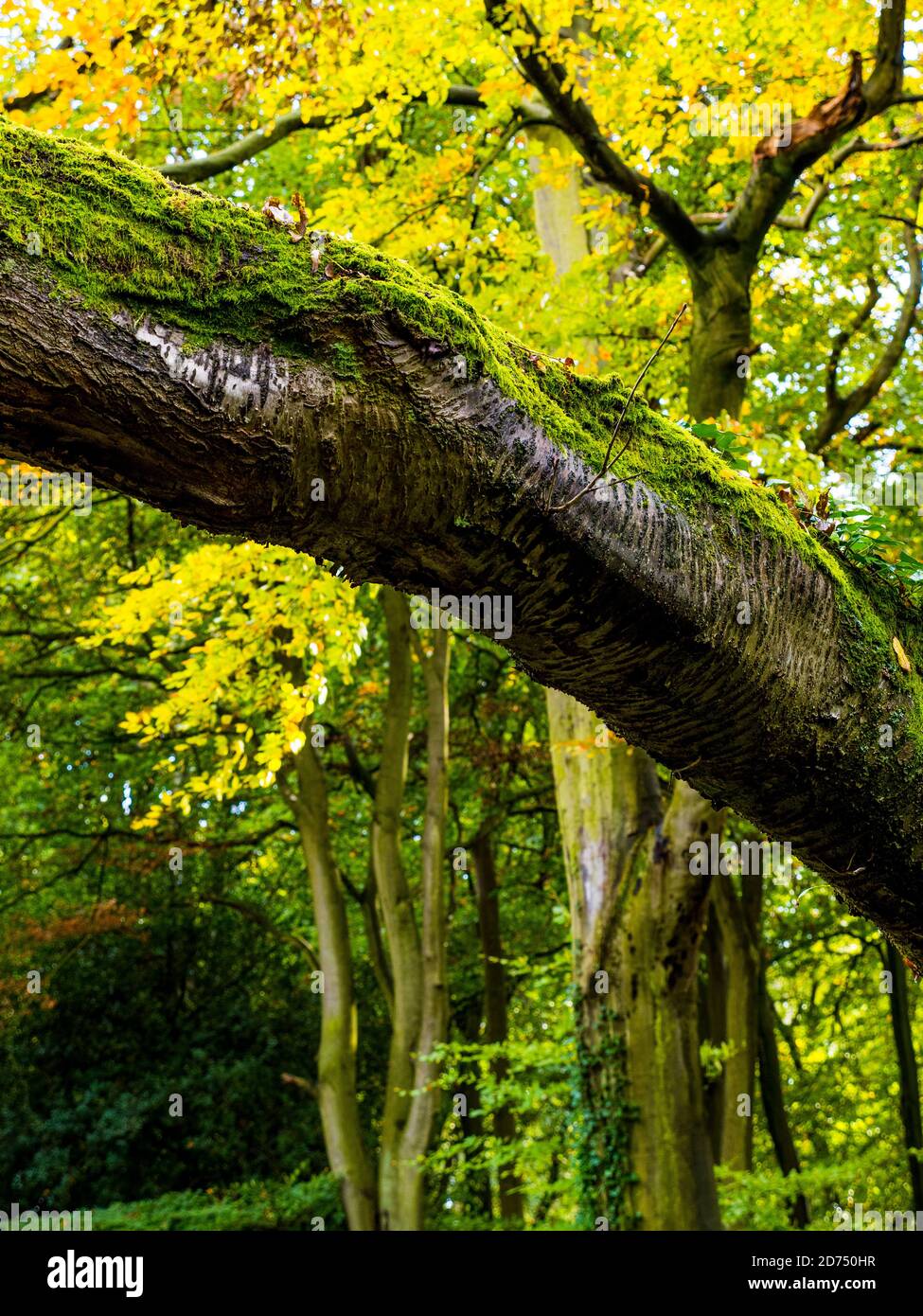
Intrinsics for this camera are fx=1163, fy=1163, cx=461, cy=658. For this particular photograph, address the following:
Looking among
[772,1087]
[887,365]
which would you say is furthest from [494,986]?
[887,365]

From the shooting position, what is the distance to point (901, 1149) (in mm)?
17156

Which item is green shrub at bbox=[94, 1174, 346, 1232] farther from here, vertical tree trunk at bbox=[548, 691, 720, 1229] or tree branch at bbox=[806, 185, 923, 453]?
tree branch at bbox=[806, 185, 923, 453]

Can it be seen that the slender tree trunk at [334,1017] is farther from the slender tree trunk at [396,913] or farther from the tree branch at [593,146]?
the tree branch at [593,146]

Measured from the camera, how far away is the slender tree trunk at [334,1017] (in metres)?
11.4

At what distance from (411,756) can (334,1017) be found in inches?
161

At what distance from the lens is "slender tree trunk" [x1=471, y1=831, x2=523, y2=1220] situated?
539 inches

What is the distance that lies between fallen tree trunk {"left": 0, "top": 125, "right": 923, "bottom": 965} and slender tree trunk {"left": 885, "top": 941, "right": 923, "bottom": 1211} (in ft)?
44.0

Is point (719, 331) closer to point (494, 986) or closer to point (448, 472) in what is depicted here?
point (448, 472)

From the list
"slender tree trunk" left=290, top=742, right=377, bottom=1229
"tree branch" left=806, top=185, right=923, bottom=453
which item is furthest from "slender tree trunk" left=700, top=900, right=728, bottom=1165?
"tree branch" left=806, top=185, right=923, bottom=453

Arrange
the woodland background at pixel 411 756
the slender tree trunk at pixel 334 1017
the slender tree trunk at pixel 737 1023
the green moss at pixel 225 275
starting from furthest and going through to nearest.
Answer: the slender tree trunk at pixel 737 1023, the slender tree trunk at pixel 334 1017, the woodland background at pixel 411 756, the green moss at pixel 225 275

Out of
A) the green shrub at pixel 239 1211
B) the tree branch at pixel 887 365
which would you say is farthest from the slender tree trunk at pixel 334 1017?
the tree branch at pixel 887 365

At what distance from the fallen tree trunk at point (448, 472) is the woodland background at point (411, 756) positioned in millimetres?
279

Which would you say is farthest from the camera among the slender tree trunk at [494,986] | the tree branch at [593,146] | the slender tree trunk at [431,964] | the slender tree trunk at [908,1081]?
the slender tree trunk at [908,1081]
